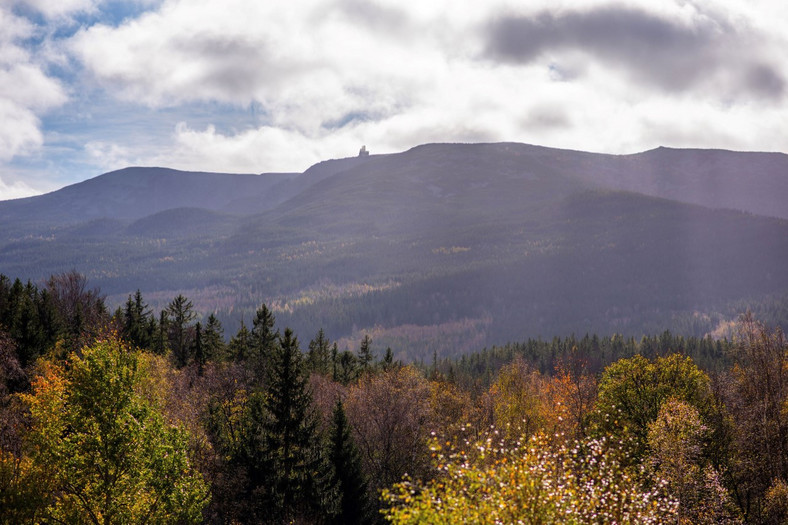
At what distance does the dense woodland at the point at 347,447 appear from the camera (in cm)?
2530

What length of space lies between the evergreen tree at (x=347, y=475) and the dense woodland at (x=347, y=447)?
123 mm

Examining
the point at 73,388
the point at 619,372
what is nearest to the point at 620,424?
the point at 619,372

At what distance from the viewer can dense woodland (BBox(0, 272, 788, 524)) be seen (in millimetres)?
25297

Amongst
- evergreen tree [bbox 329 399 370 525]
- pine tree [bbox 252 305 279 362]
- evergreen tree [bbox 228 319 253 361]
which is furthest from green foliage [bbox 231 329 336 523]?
evergreen tree [bbox 228 319 253 361]

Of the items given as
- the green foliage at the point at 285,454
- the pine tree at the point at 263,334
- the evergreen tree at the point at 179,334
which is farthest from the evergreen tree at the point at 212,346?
the green foliage at the point at 285,454

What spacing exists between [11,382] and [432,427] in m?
42.5

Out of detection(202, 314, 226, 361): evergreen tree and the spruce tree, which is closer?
the spruce tree

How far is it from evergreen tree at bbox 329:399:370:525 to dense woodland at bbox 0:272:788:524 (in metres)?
0.12

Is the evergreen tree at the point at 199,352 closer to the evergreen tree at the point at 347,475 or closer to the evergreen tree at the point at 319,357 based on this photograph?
the evergreen tree at the point at 319,357

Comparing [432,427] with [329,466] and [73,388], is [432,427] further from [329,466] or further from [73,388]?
[73,388]

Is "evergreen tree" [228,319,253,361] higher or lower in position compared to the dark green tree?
lower

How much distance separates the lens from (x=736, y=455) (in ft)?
135

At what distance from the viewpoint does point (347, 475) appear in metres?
42.6

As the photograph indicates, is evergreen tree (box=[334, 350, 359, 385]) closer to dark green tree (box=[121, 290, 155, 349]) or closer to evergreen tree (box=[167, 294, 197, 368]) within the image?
evergreen tree (box=[167, 294, 197, 368])
